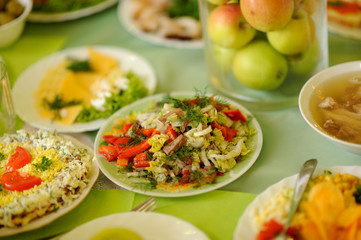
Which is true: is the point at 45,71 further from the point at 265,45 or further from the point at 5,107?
the point at 265,45

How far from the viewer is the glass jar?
1.36 metres

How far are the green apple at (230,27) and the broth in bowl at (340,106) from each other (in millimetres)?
313

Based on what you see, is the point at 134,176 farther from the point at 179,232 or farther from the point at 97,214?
the point at 179,232

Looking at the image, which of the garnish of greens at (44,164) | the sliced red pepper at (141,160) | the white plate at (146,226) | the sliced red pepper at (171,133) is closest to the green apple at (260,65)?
the sliced red pepper at (171,133)

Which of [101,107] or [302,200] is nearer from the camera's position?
[302,200]

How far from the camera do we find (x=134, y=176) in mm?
1252

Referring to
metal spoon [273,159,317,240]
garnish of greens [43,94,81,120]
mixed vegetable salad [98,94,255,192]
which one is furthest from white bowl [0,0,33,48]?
metal spoon [273,159,317,240]

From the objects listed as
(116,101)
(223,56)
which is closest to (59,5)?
(116,101)

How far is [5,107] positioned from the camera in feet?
4.96

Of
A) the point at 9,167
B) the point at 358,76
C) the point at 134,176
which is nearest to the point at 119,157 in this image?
the point at 134,176

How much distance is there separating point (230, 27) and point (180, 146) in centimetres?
Result: 47

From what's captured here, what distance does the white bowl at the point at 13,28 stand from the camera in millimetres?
2061

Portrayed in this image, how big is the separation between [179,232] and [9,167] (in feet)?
1.93

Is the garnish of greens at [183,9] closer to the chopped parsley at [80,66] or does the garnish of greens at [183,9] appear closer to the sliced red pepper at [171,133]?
the chopped parsley at [80,66]
